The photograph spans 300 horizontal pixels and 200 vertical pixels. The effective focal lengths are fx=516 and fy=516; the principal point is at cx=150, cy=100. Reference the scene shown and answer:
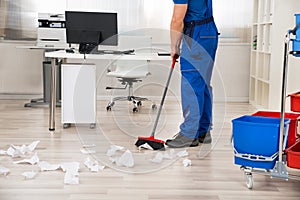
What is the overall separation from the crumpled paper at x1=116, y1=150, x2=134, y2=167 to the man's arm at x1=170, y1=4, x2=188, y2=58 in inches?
32.9

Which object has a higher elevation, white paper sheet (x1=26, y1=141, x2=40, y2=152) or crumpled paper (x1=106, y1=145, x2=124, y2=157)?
white paper sheet (x1=26, y1=141, x2=40, y2=152)

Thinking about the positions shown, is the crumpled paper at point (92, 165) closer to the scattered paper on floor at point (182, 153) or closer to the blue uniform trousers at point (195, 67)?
the scattered paper on floor at point (182, 153)

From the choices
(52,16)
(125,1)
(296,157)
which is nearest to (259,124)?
(296,157)

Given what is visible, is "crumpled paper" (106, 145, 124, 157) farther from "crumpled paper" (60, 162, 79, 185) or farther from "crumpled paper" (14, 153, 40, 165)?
"crumpled paper" (14, 153, 40, 165)

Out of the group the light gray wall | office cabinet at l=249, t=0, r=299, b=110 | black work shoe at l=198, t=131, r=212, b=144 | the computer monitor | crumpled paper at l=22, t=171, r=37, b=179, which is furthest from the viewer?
the light gray wall

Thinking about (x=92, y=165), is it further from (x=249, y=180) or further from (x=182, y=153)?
(x=249, y=180)

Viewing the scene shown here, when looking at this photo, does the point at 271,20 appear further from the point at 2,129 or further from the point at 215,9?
the point at 2,129

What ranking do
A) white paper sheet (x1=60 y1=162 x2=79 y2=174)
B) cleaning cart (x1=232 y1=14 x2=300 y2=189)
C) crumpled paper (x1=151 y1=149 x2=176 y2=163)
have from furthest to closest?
crumpled paper (x1=151 y1=149 x2=176 y2=163) < white paper sheet (x1=60 y1=162 x2=79 y2=174) < cleaning cart (x1=232 y1=14 x2=300 y2=189)

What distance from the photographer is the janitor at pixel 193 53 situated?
366cm

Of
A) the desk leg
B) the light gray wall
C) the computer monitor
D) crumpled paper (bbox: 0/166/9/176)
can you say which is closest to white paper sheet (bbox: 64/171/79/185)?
crumpled paper (bbox: 0/166/9/176)

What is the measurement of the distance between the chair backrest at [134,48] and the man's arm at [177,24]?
1831 mm

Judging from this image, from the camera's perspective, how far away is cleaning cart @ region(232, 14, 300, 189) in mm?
2633

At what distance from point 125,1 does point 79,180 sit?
151 inches

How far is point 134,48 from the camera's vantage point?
562 centimetres
